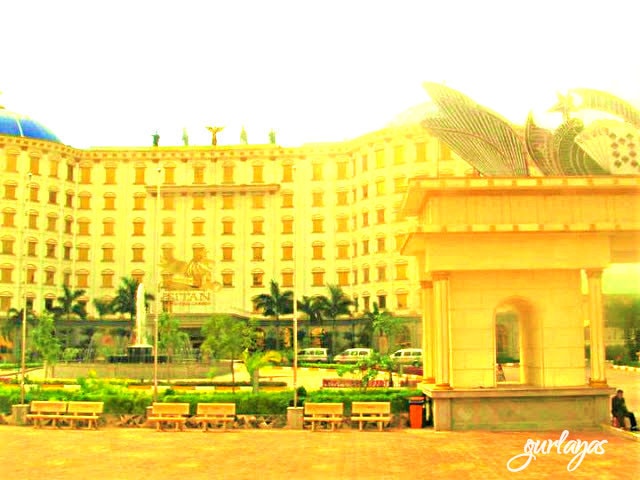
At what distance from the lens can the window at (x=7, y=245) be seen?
69.6 metres

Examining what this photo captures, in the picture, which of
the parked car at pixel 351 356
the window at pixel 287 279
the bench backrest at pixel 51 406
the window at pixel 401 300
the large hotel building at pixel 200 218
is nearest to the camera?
the bench backrest at pixel 51 406

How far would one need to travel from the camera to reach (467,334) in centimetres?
2250

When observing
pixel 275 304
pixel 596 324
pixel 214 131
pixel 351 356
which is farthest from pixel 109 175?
pixel 596 324

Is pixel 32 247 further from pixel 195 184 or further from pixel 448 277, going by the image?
pixel 448 277

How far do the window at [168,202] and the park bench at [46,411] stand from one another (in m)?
52.4

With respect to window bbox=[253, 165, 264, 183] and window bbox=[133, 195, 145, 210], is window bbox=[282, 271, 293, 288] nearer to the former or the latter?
window bbox=[253, 165, 264, 183]

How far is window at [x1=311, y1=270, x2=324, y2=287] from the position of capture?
241 ft

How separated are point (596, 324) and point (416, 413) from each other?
614 centimetres

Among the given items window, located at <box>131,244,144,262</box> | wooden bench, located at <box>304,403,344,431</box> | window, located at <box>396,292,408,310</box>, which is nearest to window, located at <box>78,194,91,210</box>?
window, located at <box>131,244,144,262</box>

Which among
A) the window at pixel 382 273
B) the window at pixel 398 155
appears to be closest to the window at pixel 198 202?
the window at pixel 382 273

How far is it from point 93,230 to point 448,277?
58568 millimetres

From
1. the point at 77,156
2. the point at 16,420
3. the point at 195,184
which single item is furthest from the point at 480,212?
the point at 77,156

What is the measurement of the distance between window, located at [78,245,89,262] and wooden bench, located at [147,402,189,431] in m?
54.9

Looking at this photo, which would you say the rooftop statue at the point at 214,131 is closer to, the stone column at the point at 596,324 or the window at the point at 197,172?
the window at the point at 197,172
